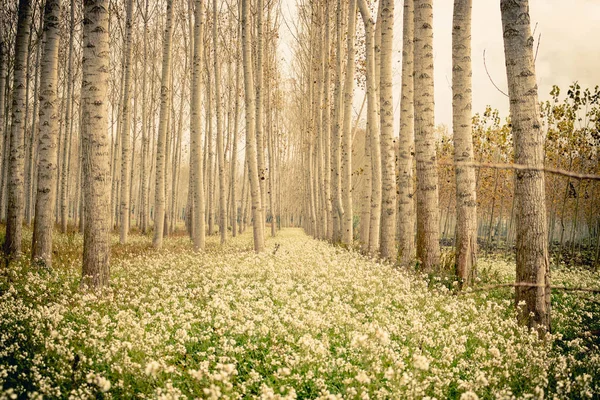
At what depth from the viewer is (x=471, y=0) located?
27.3 feet

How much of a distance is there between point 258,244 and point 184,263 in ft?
9.83

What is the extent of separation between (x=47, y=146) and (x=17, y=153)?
81.0 inches

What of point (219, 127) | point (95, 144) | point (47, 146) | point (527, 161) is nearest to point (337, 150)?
point (219, 127)

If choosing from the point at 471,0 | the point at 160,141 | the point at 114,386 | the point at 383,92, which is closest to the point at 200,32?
the point at 160,141

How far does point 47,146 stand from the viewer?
8609 mm

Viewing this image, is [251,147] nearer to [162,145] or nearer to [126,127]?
[162,145]

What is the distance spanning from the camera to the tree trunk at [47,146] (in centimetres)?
847

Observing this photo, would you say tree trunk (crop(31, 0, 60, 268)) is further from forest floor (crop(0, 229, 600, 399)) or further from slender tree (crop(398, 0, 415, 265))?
slender tree (crop(398, 0, 415, 265))

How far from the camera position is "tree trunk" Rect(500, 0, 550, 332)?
17.4 ft

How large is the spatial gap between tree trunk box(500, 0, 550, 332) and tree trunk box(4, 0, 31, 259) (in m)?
10.4

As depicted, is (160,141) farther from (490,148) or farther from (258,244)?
(490,148)

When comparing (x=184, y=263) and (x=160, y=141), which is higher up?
(x=160, y=141)

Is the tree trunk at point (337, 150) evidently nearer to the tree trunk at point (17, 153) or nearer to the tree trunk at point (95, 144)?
the tree trunk at point (17, 153)

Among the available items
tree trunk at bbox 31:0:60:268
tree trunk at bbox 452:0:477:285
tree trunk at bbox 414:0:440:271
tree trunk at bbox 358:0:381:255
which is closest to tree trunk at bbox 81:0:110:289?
tree trunk at bbox 31:0:60:268
